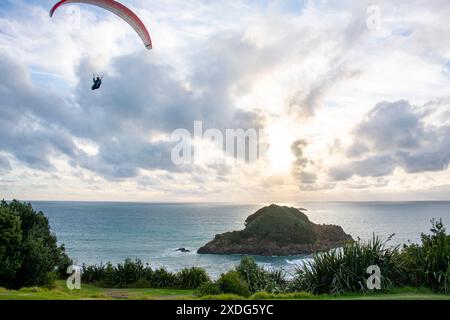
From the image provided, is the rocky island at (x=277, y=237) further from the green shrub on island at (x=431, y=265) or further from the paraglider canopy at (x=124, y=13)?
the paraglider canopy at (x=124, y=13)

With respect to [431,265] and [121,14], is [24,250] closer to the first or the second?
[121,14]

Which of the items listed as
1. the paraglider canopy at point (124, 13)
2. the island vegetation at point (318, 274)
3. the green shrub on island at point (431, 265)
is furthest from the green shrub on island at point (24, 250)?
the green shrub on island at point (431, 265)

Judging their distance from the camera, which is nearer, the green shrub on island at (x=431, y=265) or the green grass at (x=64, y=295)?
the green grass at (x=64, y=295)

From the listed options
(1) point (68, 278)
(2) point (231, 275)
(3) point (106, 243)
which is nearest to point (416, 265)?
(2) point (231, 275)

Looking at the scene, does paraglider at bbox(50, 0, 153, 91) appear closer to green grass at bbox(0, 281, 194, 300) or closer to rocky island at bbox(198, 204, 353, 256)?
green grass at bbox(0, 281, 194, 300)

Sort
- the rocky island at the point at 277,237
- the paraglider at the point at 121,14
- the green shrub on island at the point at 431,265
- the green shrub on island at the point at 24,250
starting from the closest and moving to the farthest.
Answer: the green shrub on island at the point at 431,265
the paraglider at the point at 121,14
the green shrub on island at the point at 24,250
the rocky island at the point at 277,237

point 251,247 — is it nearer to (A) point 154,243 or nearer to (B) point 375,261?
(A) point 154,243

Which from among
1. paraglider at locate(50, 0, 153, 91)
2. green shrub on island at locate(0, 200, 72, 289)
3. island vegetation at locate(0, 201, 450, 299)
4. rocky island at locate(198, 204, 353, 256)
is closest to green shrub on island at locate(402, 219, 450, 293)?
island vegetation at locate(0, 201, 450, 299)

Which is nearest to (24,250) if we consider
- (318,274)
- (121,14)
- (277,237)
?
(121,14)
